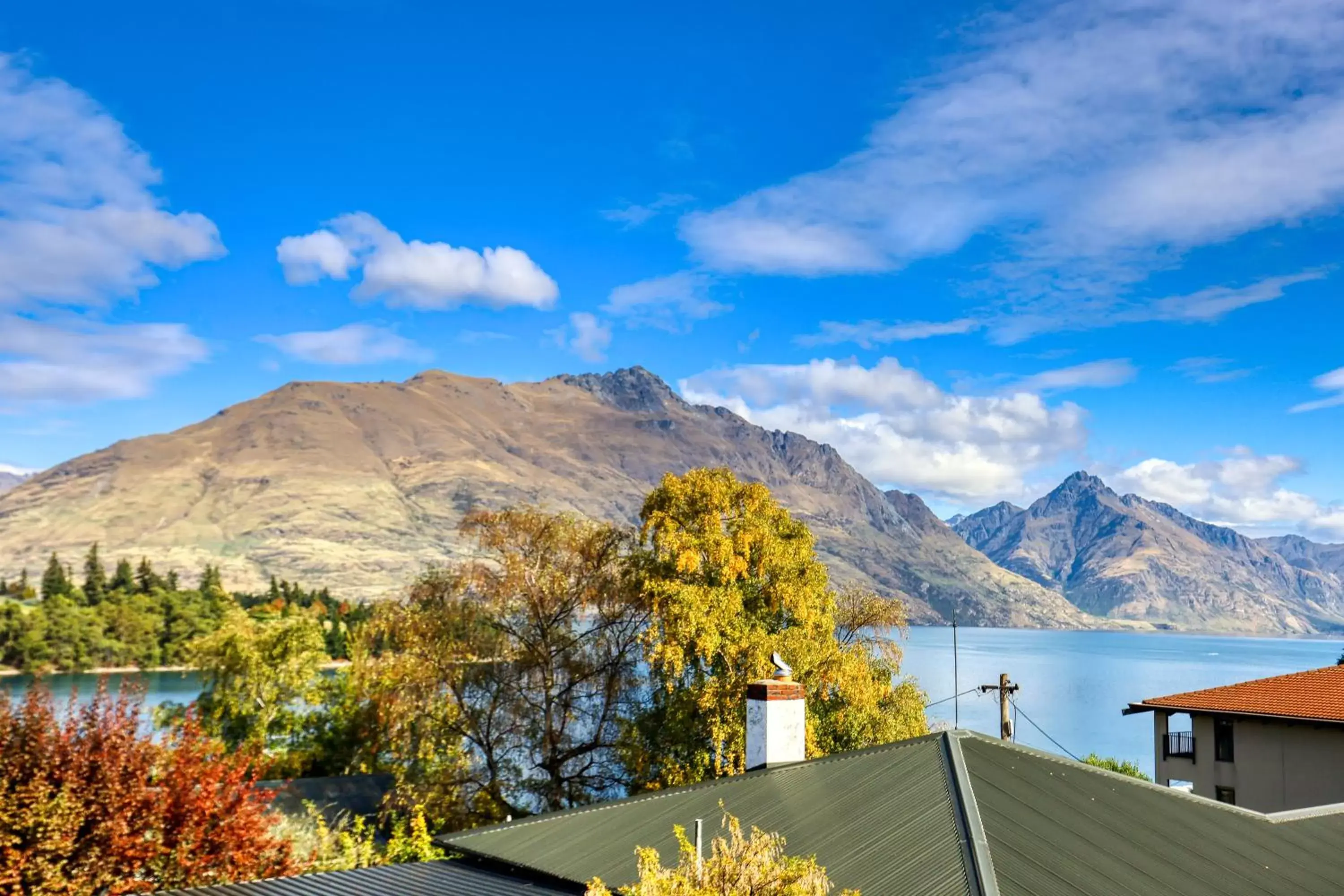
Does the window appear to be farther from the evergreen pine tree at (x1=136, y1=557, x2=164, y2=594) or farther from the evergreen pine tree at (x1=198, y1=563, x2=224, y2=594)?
the evergreen pine tree at (x1=136, y1=557, x2=164, y2=594)

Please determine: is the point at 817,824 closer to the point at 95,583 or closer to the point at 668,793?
the point at 668,793

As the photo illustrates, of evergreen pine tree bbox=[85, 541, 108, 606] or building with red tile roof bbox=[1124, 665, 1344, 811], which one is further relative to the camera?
evergreen pine tree bbox=[85, 541, 108, 606]

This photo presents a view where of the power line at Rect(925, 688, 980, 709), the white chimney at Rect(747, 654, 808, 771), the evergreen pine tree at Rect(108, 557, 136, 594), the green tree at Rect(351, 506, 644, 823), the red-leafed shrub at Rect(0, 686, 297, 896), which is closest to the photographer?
the red-leafed shrub at Rect(0, 686, 297, 896)

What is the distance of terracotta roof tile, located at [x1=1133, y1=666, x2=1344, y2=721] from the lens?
2450cm

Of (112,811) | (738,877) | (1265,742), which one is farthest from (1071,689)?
(738,877)

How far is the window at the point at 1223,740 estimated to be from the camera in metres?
27.1

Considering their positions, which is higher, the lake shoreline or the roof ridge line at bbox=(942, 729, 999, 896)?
Result: the roof ridge line at bbox=(942, 729, 999, 896)

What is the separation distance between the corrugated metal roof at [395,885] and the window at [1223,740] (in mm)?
22630

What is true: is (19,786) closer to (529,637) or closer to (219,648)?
(529,637)

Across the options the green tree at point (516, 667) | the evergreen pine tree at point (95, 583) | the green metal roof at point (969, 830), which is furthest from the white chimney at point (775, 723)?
the evergreen pine tree at point (95, 583)

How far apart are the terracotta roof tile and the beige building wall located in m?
0.33

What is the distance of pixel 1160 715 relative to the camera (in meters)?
29.6

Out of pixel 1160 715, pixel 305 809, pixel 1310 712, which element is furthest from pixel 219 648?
pixel 1310 712

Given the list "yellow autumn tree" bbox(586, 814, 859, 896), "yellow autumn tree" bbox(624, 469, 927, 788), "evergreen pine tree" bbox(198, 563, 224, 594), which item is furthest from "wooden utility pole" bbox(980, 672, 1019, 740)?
"evergreen pine tree" bbox(198, 563, 224, 594)
